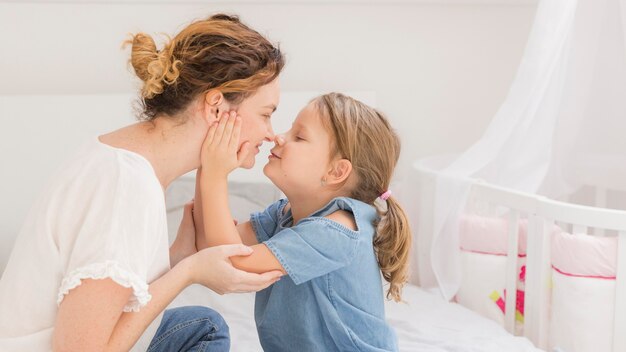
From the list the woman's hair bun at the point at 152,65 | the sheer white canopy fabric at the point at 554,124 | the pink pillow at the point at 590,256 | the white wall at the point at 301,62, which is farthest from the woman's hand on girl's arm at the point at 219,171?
the white wall at the point at 301,62

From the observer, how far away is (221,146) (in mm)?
1578

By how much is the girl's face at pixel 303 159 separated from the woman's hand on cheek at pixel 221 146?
193 mm

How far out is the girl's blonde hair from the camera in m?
1.78

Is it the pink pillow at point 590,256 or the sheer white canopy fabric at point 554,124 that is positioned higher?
the sheer white canopy fabric at point 554,124

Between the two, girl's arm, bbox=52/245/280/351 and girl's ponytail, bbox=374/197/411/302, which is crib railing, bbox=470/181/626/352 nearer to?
girl's ponytail, bbox=374/197/411/302

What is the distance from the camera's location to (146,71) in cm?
156

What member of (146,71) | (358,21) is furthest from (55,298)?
(358,21)

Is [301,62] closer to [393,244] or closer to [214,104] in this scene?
[393,244]

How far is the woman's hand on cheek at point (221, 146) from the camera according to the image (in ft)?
5.17

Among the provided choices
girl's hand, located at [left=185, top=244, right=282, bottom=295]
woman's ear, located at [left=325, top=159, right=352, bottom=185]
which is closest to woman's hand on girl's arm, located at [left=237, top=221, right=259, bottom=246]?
woman's ear, located at [left=325, top=159, right=352, bottom=185]

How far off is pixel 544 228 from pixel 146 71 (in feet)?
3.87

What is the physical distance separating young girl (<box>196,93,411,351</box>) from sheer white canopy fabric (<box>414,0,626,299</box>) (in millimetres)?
821

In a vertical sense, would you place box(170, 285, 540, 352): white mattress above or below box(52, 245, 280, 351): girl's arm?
below

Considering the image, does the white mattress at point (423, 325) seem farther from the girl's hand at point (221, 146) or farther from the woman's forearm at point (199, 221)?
the girl's hand at point (221, 146)
